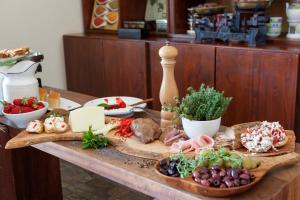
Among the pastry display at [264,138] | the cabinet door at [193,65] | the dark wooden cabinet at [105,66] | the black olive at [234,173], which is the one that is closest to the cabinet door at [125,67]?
the dark wooden cabinet at [105,66]

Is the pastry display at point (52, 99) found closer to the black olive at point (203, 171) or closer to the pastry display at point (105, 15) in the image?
the black olive at point (203, 171)

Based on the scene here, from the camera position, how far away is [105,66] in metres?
3.33

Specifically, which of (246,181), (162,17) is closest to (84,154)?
(246,181)

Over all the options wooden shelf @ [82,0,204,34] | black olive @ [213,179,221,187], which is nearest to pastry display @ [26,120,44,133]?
black olive @ [213,179,221,187]

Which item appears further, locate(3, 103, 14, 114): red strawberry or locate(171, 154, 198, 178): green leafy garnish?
locate(3, 103, 14, 114): red strawberry

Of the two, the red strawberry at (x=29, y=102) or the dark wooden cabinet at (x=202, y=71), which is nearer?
the red strawberry at (x=29, y=102)

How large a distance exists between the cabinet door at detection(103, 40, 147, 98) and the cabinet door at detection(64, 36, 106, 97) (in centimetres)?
8

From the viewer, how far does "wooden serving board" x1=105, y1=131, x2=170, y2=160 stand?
133cm

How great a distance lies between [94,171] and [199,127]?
0.39m

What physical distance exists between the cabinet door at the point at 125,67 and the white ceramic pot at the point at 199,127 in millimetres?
1688

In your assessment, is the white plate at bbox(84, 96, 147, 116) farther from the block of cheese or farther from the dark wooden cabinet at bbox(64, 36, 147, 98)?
the dark wooden cabinet at bbox(64, 36, 147, 98)

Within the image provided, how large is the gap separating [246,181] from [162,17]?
2543 mm

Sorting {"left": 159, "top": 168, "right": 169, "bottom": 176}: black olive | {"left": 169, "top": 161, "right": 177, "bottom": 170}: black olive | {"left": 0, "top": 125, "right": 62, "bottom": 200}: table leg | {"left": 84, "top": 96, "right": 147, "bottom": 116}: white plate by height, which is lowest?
{"left": 0, "top": 125, "right": 62, "bottom": 200}: table leg

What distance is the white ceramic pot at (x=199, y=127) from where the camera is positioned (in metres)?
1.35
